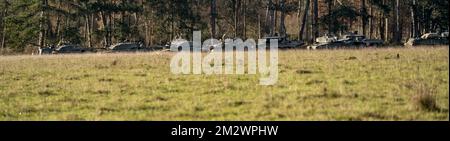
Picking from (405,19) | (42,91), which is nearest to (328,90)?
(42,91)

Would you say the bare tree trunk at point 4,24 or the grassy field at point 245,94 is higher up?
the bare tree trunk at point 4,24

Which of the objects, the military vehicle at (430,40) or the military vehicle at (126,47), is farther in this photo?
the military vehicle at (126,47)

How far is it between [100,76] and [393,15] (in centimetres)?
4676

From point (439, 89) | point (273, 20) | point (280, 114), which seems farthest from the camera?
point (273, 20)

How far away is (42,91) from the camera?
16.9 m

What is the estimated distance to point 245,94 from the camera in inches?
573

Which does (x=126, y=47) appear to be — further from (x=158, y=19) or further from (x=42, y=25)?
(x=158, y=19)

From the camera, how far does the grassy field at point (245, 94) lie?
11.5 meters

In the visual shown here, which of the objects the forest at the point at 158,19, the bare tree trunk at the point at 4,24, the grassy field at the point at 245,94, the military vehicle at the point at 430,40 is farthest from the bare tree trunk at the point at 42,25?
the military vehicle at the point at 430,40

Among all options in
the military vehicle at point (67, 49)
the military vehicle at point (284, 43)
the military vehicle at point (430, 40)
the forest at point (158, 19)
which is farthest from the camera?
the forest at point (158, 19)

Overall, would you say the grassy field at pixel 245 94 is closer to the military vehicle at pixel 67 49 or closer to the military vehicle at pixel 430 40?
the military vehicle at pixel 430 40

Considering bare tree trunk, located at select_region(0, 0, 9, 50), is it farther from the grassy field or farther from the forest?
the grassy field
